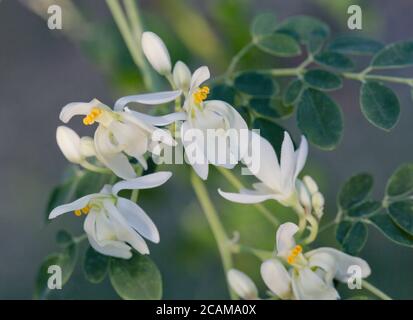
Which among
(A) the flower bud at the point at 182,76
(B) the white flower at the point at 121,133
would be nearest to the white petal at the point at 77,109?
(B) the white flower at the point at 121,133

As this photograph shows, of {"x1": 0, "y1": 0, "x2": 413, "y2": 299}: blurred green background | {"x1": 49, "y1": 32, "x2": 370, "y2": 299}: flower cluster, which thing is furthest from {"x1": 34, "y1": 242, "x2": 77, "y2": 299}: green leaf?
{"x1": 49, "y1": 32, "x2": 370, "y2": 299}: flower cluster

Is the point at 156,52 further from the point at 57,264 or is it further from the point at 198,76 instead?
the point at 57,264

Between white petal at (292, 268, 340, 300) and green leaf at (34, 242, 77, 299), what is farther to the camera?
green leaf at (34, 242, 77, 299)

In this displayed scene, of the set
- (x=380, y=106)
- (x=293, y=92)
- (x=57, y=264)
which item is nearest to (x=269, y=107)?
(x=293, y=92)

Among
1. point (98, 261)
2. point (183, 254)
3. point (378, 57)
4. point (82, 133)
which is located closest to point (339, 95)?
point (82, 133)

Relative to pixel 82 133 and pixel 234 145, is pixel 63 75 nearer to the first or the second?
pixel 82 133

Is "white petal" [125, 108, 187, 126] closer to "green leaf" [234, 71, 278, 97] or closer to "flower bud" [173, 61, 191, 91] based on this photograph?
"flower bud" [173, 61, 191, 91]
